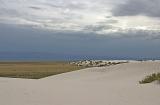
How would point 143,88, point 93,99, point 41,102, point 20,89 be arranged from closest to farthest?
1. point 41,102
2. point 93,99
3. point 20,89
4. point 143,88

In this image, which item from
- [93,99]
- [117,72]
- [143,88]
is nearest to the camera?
[93,99]

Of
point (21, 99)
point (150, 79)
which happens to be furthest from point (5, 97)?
point (150, 79)

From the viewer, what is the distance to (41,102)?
10.4 m

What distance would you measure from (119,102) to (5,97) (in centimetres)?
360

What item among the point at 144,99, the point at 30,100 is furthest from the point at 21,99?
the point at 144,99

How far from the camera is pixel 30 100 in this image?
1059 cm

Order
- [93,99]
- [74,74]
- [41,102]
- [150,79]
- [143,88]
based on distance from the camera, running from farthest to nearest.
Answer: [74,74], [150,79], [143,88], [93,99], [41,102]

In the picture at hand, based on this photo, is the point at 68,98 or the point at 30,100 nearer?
the point at 30,100

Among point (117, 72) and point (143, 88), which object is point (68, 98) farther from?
point (117, 72)

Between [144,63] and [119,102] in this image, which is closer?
[119,102]

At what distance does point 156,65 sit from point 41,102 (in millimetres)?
15580

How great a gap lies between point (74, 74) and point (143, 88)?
12941mm

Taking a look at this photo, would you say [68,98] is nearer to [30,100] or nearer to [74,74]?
[30,100]

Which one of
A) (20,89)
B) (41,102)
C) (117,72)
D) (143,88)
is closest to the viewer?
(41,102)
